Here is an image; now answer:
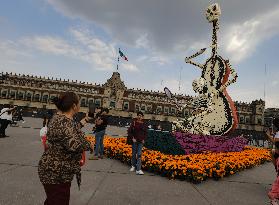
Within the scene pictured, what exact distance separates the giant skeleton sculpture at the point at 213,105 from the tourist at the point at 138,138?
4741 mm

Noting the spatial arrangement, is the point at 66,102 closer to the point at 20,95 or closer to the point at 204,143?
the point at 204,143

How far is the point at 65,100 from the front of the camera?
8.98ft

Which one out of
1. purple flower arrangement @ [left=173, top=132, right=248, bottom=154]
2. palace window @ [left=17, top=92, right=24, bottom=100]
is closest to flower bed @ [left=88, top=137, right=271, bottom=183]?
purple flower arrangement @ [left=173, top=132, right=248, bottom=154]

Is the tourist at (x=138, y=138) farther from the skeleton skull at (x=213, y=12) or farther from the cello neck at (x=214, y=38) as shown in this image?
the skeleton skull at (x=213, y=12)

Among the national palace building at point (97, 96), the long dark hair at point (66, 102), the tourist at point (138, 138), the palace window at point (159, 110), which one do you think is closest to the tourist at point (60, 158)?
the long dark hair at point (66, 102)

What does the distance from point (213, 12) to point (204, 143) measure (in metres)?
6.21

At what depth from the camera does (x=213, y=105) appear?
1188cm

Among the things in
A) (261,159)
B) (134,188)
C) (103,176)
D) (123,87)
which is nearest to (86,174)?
(103,176)

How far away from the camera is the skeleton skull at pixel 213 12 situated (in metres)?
12.6

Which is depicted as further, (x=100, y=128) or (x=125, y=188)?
(x=100, y=128)

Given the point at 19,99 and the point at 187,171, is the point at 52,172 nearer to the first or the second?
the point at 187,171

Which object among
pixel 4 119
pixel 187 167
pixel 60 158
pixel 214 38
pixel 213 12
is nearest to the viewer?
pixel 60 158

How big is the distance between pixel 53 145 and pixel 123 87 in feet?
179

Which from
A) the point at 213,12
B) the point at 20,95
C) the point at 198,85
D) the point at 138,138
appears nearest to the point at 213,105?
the point at 198,85
